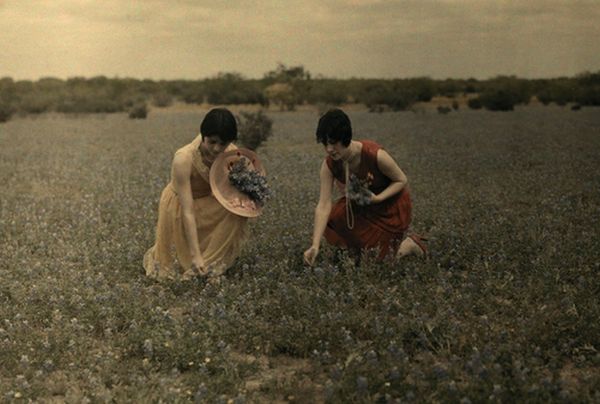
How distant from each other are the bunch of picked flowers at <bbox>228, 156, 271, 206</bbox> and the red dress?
0.63m

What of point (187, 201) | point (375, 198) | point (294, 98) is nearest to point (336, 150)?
point (375, 198)

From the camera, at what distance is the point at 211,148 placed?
21.8ft

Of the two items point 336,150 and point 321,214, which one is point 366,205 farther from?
point 336,150

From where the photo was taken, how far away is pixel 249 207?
6.84 m

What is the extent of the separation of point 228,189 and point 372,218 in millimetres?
1282

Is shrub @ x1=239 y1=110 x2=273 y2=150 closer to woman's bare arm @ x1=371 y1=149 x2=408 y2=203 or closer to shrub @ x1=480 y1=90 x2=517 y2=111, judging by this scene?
woman's bare arm @ x1=371 y1=149 x2=408 y2=203

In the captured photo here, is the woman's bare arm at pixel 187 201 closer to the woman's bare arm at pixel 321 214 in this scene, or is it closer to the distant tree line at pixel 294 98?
the woman's bare arm at pixel 321 214

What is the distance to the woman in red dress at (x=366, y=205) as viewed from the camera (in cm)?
690

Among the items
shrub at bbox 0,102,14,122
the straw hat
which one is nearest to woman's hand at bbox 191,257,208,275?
the straw hat

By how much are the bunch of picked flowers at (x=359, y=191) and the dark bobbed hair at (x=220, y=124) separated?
1115 millimetres

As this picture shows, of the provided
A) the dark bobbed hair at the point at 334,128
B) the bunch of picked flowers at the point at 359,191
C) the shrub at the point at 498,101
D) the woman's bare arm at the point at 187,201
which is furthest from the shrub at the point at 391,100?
the woman's bare arm at the point at 187,201

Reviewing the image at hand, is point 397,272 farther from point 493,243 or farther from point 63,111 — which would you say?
point 63,111

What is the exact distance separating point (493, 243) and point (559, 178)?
540cm

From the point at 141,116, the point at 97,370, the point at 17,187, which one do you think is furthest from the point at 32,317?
the point at 141,116
